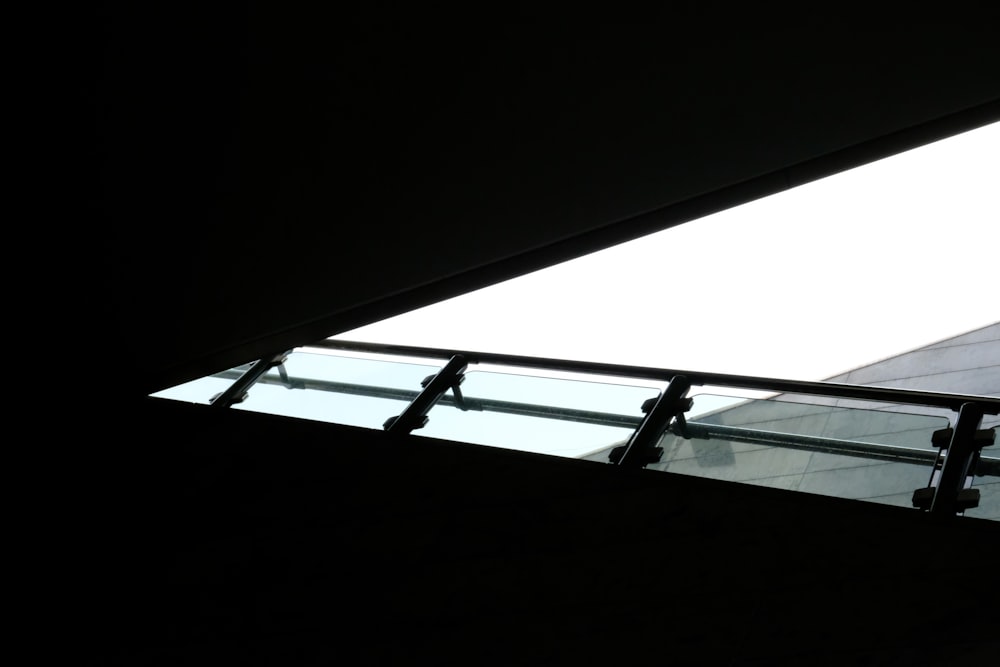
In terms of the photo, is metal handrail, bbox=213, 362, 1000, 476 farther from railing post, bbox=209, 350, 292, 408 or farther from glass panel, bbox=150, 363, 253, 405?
glass panel, bbox=150, 363, 253, 405

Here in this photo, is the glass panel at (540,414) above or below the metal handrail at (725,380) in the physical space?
below

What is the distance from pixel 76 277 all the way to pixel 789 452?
13.5 feet

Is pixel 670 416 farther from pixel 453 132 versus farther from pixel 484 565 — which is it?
pixel 453 132

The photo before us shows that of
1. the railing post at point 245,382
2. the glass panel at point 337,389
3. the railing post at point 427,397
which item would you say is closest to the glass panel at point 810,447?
the railing post at point 427,397

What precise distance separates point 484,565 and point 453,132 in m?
2.00

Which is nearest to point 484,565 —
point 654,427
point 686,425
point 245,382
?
point 654,427

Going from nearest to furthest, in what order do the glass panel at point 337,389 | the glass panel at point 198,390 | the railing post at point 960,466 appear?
the railing post at point 960,466
the glass panel at point 337,389
the glass panel at point 198,390

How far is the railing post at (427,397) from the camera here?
16.7ft

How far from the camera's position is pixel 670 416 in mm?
4367

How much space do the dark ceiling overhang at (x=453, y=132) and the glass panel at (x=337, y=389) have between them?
59cm

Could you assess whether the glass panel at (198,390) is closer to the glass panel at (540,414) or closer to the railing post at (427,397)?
the railing post at (427,397)

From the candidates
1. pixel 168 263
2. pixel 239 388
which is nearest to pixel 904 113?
pixel 168 263

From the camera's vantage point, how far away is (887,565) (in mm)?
3201

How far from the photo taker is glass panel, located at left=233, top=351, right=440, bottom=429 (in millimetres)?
5398
